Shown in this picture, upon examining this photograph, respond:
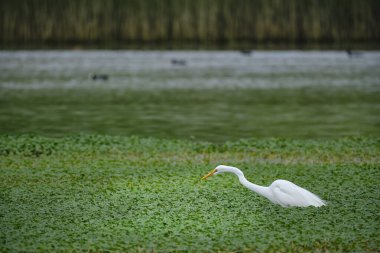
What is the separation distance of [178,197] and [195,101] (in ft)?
66.9

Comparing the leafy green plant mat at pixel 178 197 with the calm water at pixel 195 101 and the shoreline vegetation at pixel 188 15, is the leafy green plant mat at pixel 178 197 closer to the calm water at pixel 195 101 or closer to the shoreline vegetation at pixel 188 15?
the calm water at pixel 195 101

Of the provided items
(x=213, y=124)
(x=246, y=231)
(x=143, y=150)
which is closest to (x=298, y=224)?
(x=246, y=231)

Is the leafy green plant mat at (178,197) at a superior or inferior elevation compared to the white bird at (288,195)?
inferior

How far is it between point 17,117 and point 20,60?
135ft

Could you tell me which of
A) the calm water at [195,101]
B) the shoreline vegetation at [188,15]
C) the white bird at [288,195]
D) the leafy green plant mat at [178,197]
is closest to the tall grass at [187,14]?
the shoreline vegetation at [188,15]

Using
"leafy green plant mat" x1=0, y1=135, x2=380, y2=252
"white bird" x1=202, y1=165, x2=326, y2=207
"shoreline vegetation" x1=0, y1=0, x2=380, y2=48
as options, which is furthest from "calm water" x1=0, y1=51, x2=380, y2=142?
"shoreline vegetation" x1=0, y1=0, x2=380, y2=48

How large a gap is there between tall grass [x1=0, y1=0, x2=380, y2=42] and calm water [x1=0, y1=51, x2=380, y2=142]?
21348mm

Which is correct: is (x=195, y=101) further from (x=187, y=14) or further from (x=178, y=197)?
(x=187, y=14)

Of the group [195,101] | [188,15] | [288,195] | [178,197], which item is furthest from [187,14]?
[288,195]

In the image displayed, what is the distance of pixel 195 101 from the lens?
1283 inches

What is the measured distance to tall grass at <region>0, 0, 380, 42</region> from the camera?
79000 millimetres

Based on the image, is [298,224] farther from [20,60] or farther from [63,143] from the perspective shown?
[20,60]

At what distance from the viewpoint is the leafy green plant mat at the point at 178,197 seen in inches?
384

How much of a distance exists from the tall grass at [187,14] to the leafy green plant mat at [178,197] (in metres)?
60.3
